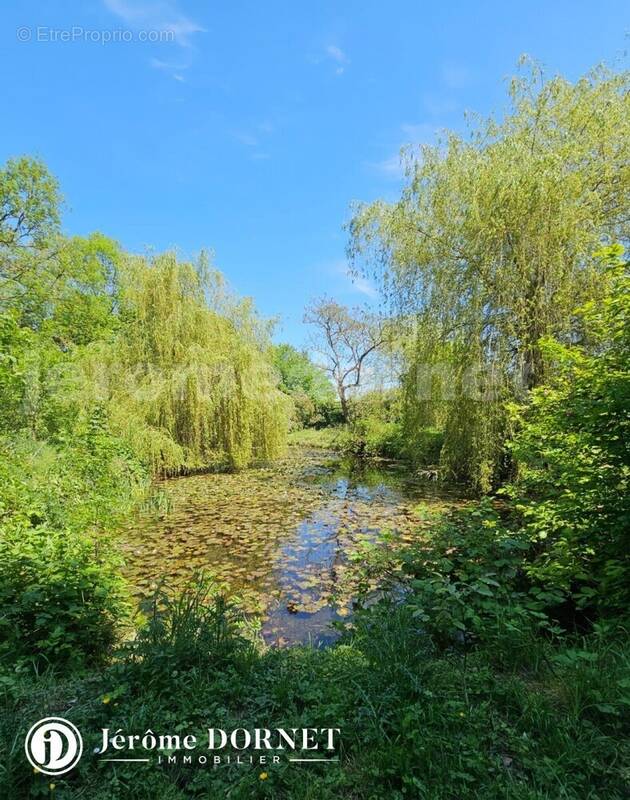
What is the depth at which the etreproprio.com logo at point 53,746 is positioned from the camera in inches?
53.7

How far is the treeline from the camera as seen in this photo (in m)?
2.66

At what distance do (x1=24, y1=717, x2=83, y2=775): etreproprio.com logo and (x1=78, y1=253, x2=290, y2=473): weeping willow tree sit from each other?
7727mm

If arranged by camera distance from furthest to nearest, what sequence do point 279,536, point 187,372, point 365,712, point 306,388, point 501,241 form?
point 306,388, point 187,372, point 501,241, point 279,536, point 365,712

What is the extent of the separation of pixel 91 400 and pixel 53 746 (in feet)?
26.7

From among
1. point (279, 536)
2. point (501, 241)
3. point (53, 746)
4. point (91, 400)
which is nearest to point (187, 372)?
point (91, 400)

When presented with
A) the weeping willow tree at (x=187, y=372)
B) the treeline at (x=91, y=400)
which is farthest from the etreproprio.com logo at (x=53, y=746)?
the weeping willow tree at (x=187, y=372)

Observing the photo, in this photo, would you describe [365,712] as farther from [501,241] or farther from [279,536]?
[501,241]

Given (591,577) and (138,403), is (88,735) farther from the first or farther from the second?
(138,403)

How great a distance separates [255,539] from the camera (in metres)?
5.44

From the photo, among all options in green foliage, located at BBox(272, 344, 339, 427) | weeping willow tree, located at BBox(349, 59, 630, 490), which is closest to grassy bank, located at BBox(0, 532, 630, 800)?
weeping willow tree, located at BBox(349, 59, 630, 490)

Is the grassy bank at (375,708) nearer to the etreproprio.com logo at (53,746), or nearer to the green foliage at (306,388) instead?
the etreproprio.com logo at (53,746)

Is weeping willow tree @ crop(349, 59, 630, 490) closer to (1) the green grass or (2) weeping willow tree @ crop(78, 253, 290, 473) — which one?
(2) weeping willow tree @ crop(78, 253, 290, 473)

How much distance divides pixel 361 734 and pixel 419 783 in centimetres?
34

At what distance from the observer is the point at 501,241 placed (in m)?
6.43
